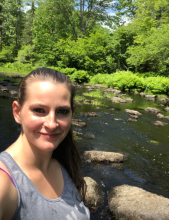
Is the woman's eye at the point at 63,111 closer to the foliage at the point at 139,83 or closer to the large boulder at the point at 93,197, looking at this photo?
the large boulder at the point at 93,197

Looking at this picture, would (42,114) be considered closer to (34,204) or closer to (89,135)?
(34,204)

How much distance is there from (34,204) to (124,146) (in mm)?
6000

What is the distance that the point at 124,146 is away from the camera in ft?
22.3

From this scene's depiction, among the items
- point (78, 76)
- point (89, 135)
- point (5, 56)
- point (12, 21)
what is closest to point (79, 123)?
point (89, 135)

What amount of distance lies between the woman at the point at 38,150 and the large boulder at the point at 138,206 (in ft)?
6.56

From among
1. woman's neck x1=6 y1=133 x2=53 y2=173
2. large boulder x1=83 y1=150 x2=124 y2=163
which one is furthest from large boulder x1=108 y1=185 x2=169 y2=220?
woman's neck x1=6 y1=133 x2=53 y2=173

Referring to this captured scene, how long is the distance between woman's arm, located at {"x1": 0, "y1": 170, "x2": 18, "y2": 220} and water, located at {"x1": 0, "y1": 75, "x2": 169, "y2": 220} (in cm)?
275

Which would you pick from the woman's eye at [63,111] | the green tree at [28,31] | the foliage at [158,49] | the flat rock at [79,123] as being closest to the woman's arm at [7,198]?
the woman's eye at [63,111]

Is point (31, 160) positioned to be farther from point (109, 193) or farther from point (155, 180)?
point (155, 180)

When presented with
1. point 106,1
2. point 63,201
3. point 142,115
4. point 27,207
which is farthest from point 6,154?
point 106,1

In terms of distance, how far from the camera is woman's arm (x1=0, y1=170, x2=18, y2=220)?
938 millimetres

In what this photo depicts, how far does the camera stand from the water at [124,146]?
4547 millimetres

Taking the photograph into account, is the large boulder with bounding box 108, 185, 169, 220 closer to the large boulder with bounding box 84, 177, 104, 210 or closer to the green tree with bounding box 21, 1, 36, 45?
the large boulder with bounding box 84, 177, 104, 210

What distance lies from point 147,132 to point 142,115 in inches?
123
